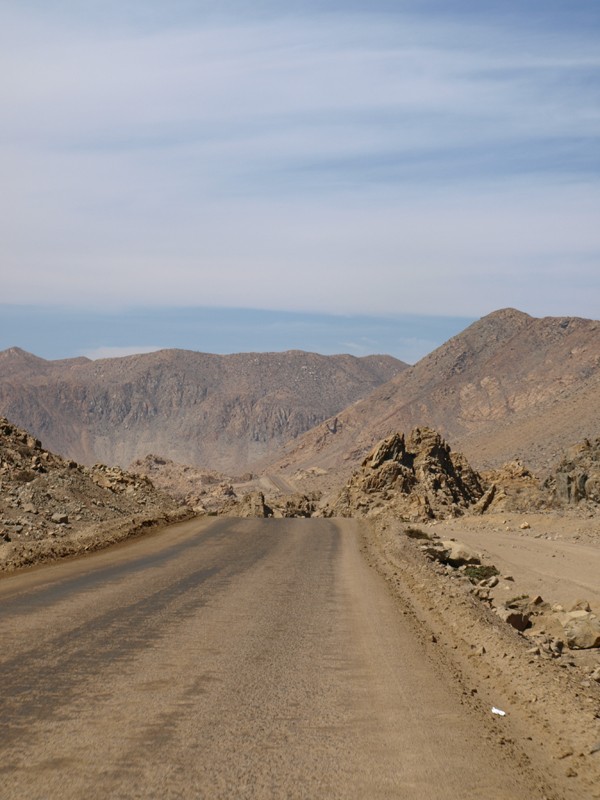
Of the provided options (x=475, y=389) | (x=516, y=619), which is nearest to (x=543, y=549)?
(x=516, y=619)

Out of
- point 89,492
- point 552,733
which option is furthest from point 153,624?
point 89,492

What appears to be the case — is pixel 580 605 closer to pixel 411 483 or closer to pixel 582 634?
pixel 582 634

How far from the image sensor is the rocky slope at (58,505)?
69.3 feet

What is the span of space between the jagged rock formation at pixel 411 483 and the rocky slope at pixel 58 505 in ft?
41.8

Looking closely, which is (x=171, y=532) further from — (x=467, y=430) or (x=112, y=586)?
(x=467, y=430)

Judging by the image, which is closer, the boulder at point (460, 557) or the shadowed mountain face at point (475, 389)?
the boulder at point (460, 557)

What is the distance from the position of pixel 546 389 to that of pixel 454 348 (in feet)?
91.8

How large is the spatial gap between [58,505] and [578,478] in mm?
21923

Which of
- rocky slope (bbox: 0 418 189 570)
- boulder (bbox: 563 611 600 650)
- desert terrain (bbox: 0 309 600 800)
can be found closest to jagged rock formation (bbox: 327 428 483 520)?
rocky slope (bbox: 0 418 189 570)

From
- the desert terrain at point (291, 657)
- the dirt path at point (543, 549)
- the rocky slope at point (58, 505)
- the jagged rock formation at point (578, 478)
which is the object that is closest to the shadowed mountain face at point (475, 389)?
the jagged rock formation at point (578, 478)

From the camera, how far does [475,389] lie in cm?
13388

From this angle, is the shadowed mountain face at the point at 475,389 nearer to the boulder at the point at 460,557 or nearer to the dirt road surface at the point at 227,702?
the boulder at the point at 460,557

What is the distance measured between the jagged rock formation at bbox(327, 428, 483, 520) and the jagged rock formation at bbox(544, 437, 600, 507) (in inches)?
306

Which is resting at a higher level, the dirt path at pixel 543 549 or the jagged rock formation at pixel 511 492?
the jagged rock formation at pixel 511 492
